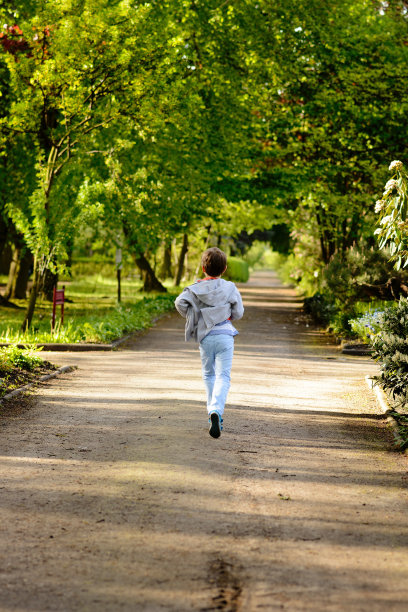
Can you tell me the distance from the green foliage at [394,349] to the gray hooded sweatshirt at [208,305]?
1810 millimetres

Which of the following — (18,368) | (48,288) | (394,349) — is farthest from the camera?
(48,288)

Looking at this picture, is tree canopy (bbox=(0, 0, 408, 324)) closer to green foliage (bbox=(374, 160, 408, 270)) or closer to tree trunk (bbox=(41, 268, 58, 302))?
tree trunk (bbox=(41, 268, 58, 302))

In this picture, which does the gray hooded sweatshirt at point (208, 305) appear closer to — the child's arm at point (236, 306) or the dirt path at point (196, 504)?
the child's arm at point (236, 306)

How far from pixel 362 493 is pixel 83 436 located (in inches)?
114

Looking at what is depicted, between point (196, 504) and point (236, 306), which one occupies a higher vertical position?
point (236, 306)

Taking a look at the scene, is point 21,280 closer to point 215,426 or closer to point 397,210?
point 397,210

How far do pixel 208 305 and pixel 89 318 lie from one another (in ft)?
40.3

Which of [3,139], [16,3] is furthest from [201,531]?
[16,3]

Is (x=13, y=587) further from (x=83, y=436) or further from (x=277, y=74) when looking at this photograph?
(x=277, y=74)

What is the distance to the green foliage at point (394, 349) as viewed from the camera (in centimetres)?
846

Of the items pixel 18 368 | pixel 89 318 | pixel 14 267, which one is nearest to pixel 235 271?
pixel 14 267

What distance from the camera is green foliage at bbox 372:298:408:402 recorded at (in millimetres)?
8461

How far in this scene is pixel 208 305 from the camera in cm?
778

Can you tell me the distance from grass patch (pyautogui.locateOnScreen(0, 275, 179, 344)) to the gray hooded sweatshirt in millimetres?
8183
